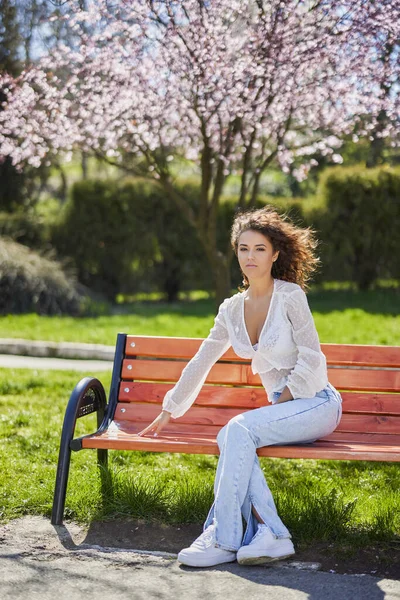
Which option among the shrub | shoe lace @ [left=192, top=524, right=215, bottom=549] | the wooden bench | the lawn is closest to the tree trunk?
the lawn

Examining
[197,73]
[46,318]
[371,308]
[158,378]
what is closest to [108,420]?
[158,378]

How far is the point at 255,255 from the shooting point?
404 cm

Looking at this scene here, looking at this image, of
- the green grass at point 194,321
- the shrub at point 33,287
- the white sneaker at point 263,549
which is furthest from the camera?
the shrub at point 33,287

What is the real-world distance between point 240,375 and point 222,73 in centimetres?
237

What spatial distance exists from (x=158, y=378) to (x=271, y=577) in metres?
1.42

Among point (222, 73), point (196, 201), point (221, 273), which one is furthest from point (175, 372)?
point (196, 201)

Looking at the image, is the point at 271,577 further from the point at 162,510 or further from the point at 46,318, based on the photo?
the point at 46,318

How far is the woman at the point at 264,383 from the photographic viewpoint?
353cm

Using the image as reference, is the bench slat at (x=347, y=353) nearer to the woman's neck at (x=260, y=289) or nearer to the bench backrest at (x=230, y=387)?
the bench backrest at (x=230, y=387)

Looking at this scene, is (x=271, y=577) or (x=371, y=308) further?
(x=371, y=308)

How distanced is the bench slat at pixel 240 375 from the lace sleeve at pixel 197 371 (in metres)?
0.36

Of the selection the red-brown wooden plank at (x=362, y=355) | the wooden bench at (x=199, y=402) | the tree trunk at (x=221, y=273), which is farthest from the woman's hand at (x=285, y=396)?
the tree trunk at (x=221, y=273)

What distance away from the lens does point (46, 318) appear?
1231cm

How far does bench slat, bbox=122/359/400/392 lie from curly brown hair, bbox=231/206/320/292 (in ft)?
1.67
